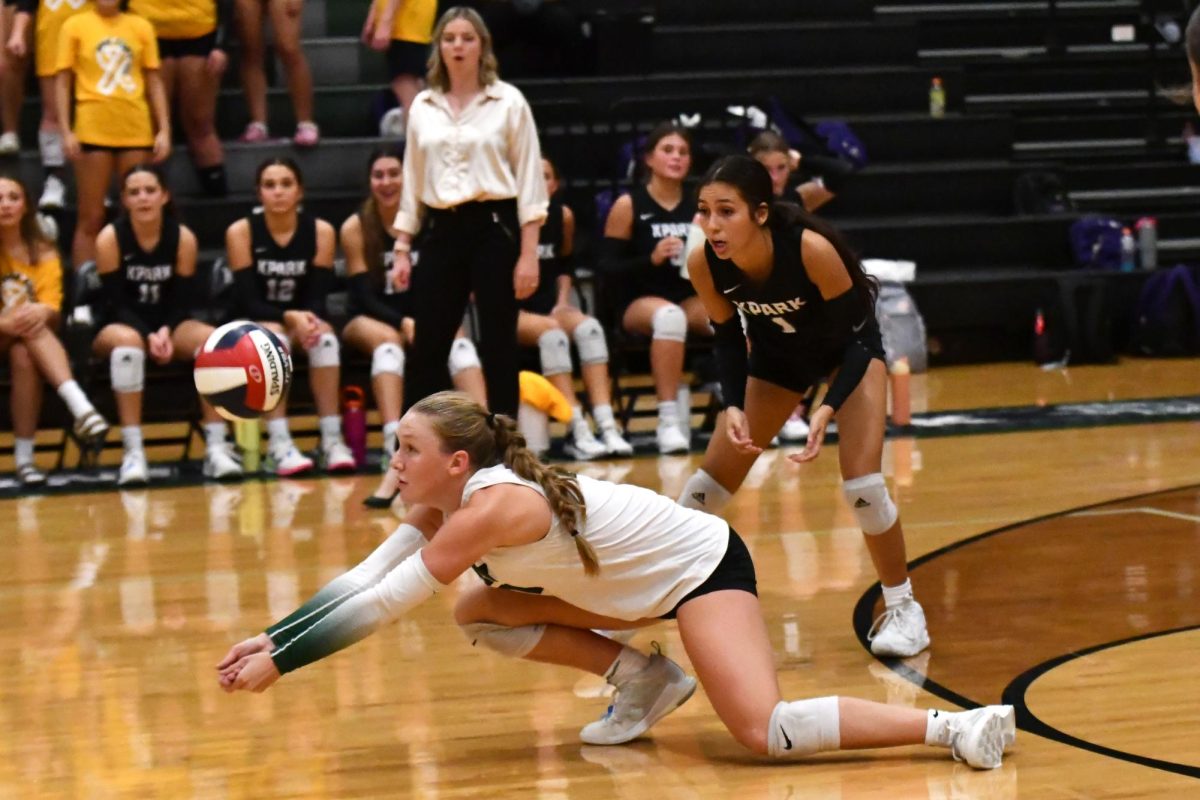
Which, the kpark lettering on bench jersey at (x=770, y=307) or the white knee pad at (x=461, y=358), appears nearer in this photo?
the kpark lettering on bench jersey at (x=770, y=307)

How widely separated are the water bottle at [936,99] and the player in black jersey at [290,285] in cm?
541

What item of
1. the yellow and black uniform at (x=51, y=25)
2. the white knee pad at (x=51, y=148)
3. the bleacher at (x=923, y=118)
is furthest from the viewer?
the bleacher at (x=923, y=118)

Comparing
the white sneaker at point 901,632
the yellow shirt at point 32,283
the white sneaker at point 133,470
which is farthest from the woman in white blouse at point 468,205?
the white sneaker at point 901,632

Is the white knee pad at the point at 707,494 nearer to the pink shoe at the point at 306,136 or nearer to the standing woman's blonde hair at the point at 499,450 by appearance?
the standing woman's blonde hair at the point at 499,450

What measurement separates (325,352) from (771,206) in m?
3.76

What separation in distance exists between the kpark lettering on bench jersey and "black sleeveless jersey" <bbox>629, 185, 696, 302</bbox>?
365 cm

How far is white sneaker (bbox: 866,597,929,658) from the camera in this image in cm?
439

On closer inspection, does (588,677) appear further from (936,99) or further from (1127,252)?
(936,99)

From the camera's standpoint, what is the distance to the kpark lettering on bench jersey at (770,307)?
432 centimetres

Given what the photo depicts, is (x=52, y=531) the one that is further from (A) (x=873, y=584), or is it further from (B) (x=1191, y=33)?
(B) (x=1191, y=33)

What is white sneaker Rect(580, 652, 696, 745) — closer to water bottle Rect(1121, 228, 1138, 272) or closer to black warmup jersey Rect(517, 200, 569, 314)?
black warmup jersey Rect(517, 200, 569, 314)

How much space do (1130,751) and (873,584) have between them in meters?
1.72

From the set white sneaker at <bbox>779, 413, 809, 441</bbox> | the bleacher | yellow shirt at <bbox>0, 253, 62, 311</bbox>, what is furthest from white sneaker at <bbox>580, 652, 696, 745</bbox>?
the bleacher

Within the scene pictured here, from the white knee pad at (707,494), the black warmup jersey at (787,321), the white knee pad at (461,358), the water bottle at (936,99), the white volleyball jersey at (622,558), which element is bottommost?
the white knee pad at (461,358)
